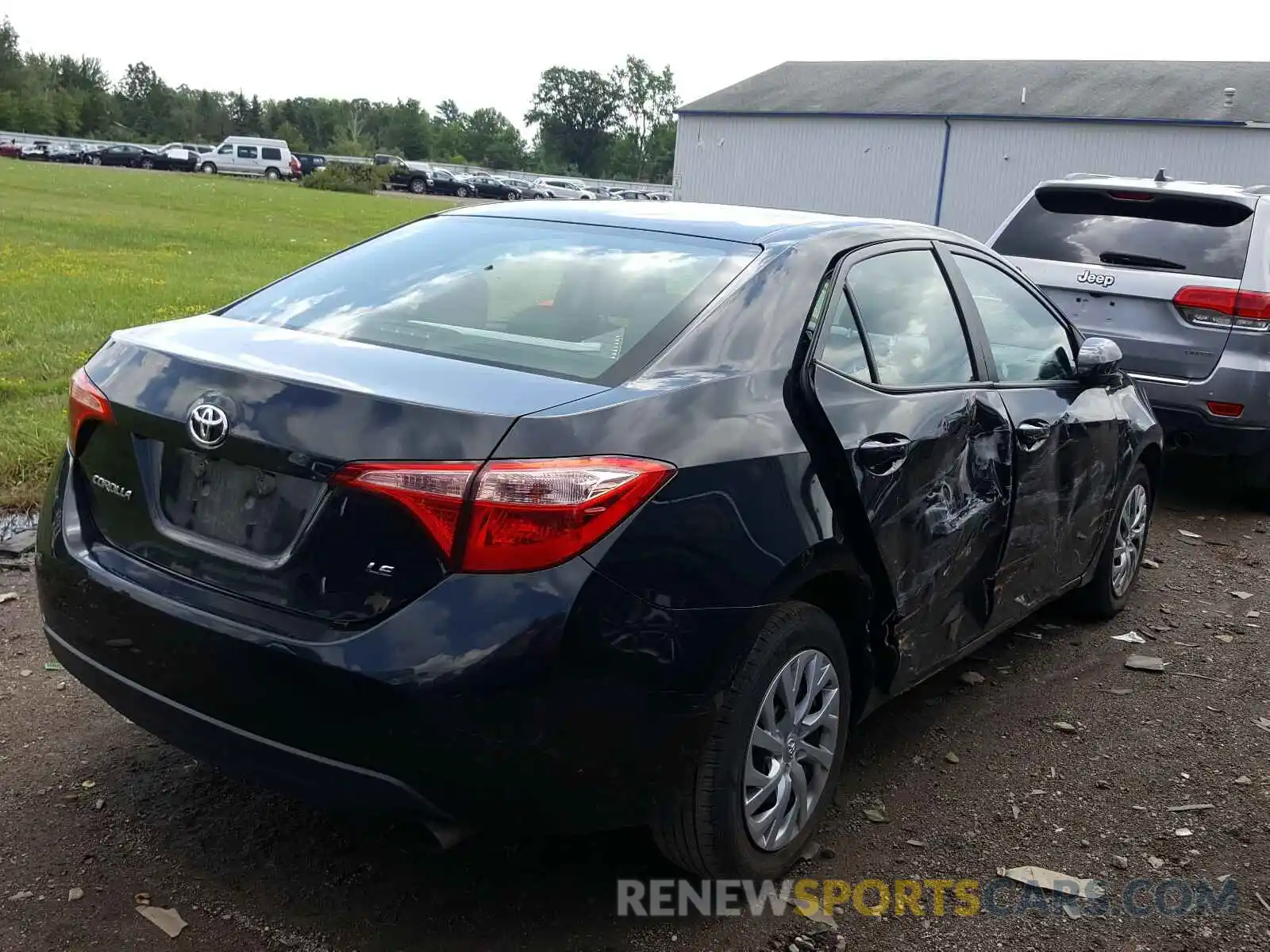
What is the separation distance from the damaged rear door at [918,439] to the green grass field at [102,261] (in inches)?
166

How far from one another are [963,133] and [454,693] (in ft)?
123

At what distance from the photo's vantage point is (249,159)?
60.3 metres

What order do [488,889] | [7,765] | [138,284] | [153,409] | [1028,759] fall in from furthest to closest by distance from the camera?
[138,284] → [1028,759] → [7,765] → [488,889] → [153,409]

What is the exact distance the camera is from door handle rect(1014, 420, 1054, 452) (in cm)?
405

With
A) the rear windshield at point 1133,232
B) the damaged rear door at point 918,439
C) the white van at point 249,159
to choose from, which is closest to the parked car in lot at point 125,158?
the white van at point 249,159

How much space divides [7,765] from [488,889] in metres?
1.52

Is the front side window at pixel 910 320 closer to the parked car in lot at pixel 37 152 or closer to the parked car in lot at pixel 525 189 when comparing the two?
the parked car in lot at pixel 525 189

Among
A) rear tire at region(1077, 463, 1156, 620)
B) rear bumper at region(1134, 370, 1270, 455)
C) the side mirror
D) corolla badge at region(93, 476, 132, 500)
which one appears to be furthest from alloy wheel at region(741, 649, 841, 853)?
rear bumper at region(1134, 370, 1270, 455)

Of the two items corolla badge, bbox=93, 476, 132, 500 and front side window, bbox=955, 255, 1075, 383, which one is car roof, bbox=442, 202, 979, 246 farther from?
corolla badge, bbox=93, 476, 132, 500

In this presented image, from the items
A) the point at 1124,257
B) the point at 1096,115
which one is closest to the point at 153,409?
the point at 1124,257

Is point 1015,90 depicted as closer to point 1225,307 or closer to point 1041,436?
point 1225,307

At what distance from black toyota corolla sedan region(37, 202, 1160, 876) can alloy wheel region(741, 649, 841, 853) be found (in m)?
0.01

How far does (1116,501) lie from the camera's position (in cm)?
505

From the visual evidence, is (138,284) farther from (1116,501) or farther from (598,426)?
(598,426)
